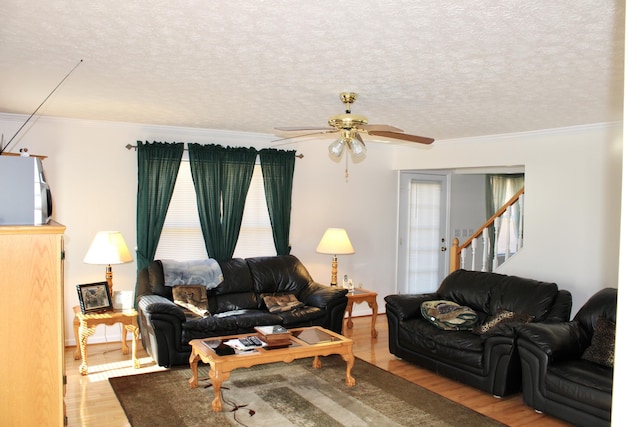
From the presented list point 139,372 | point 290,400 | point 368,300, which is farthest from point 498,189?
point 139,372

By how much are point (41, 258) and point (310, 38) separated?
5.50ft

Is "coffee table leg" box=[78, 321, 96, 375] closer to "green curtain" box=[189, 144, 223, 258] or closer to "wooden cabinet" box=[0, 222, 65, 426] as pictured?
"green curtain" box=[189, 144, 223, 258]

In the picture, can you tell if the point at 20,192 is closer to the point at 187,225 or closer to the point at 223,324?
the point at 223,324

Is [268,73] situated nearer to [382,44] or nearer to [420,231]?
[382,44]

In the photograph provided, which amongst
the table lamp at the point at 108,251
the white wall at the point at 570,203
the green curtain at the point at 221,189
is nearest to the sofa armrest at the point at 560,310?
the white wall at the point at 570,203

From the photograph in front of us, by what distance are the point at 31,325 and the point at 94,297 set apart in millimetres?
3114

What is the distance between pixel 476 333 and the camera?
15.7 ft

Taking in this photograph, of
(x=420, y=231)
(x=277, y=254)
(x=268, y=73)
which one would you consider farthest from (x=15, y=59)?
(x=420, y=231)

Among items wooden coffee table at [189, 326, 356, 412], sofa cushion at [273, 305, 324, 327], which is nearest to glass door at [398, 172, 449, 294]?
sofa cushion at [273, 305, 324, 327]

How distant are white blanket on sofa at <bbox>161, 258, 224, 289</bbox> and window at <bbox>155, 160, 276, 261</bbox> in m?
0.45

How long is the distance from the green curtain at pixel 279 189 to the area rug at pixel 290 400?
2071mm

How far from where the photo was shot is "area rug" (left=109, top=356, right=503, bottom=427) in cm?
389

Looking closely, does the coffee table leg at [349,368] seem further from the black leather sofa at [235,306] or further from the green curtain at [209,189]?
the green curtain at [209,189]

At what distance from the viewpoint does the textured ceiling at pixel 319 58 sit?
2.40 meters
